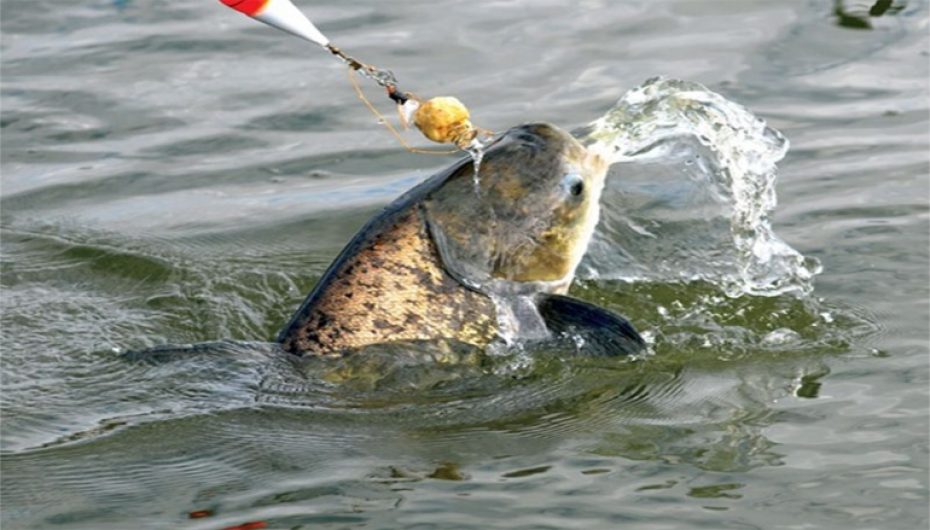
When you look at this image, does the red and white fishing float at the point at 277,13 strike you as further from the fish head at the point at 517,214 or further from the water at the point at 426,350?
the water at the point at 426,350

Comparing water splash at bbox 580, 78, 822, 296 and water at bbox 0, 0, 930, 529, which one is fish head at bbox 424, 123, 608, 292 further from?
water splash at bbox 580, 78, 822, 296

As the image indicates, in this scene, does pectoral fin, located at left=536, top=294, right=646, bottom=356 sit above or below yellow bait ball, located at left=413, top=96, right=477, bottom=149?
below

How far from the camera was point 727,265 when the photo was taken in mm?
8086

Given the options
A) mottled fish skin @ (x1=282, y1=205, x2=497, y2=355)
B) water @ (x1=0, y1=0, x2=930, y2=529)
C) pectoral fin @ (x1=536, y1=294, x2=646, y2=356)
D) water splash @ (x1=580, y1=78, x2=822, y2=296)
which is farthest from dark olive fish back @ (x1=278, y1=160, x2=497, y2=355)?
water splash @ (x1=580, y1=78, x2=822, y2=296)

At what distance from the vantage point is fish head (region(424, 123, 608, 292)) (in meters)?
6.65

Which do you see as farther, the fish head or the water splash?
the water splash

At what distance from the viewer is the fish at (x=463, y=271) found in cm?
664

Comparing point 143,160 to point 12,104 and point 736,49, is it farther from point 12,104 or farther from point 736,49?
point 736,49

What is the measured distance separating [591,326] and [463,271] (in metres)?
0.56

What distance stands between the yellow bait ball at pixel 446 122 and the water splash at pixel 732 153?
2.41 feet

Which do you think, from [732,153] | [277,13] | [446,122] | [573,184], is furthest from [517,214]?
[732,153]

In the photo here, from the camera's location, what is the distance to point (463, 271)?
6.66m

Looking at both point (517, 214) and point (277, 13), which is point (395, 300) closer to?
point (517, 214)

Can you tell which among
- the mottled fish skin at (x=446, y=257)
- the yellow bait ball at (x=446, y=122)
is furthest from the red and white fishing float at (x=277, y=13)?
the mottled fish skin at (x=446, y=257)
